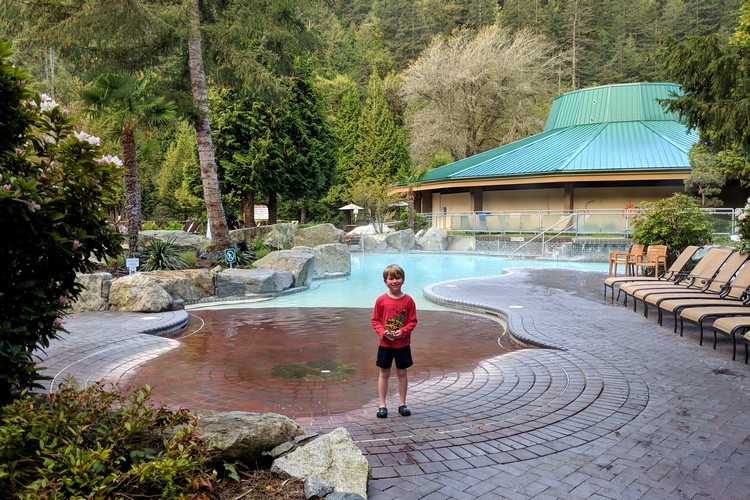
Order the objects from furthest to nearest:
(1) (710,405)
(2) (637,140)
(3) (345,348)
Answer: (2) (637,140) → (3) (345,348) → (1) (710,405)

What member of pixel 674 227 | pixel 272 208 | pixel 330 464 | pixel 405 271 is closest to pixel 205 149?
pixel 405 271

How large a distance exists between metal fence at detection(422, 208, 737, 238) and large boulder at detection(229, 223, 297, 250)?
12.2m

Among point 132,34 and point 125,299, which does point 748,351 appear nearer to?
point 125,299

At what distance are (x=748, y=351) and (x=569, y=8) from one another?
2211 inches

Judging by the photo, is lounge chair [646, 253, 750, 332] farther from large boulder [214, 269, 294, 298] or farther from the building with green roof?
the building with green roof

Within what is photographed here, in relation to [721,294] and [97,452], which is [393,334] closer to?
[97,452]

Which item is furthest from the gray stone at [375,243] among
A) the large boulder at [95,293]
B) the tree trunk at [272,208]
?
the large boulder at [95,293]

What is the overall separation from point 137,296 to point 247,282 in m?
3.07

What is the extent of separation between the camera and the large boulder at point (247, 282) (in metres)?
12.4

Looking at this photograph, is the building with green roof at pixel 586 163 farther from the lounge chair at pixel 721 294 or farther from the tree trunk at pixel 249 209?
the lounge chair at pixel 721 294

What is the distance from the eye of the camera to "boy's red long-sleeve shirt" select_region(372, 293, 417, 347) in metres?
4.43

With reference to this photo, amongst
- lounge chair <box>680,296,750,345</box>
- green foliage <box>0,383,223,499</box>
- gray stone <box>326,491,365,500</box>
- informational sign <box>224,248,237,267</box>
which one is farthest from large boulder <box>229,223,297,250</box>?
gray stone <box>326,491,365,500</box>

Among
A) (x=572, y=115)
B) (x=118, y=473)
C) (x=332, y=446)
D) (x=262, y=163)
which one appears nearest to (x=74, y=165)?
(x=118, y=473)

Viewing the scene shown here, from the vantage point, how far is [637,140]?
103 ft
